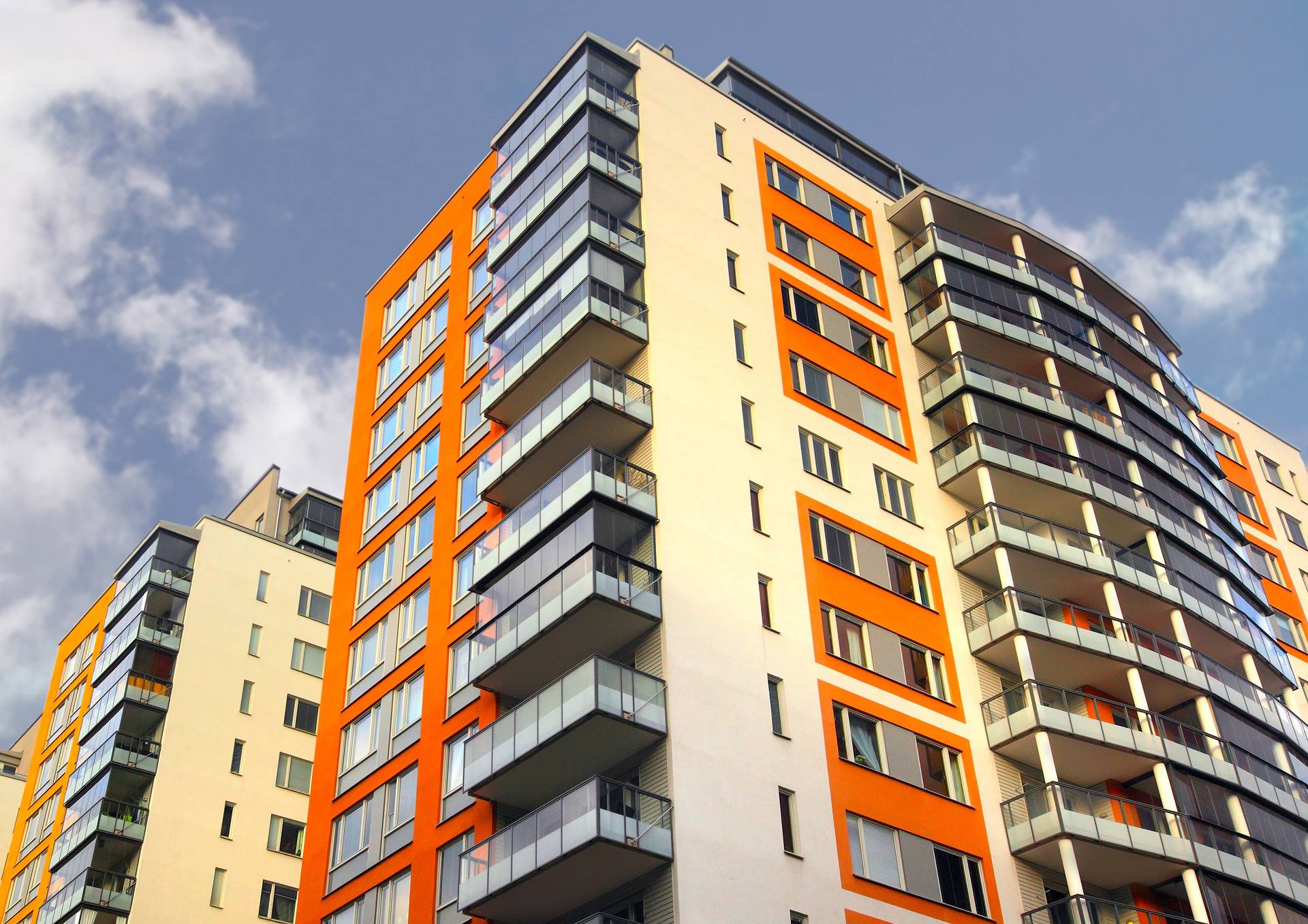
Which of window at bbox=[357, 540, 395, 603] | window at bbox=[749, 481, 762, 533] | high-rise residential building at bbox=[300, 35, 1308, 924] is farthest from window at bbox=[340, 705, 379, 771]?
window at bbox=[749, 481, 762, 533]

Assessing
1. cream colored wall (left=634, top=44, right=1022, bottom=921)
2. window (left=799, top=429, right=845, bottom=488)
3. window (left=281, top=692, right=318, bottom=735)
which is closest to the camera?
cream colored wall (left=634, top=44, right=1022, bottom=921)

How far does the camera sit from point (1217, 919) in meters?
38.2

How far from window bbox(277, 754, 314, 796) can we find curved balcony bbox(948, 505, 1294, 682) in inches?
1360

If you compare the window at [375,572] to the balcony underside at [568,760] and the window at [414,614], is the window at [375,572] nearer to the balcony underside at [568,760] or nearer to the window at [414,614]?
the window at [414,614]

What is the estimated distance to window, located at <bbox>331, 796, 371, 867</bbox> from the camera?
43531mm

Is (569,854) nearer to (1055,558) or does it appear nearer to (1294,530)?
(1055,558)

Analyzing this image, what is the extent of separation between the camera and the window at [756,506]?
131ft

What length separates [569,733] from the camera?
Result: 34344 millimetres

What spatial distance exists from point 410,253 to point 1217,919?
37923 mm

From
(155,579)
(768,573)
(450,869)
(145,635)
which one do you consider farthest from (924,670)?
(155,579)

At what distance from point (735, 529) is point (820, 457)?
5.57m

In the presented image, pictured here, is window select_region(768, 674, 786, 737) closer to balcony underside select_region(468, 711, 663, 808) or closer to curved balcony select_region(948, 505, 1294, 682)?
balcony underside select_region(468, 711, 663, 808)

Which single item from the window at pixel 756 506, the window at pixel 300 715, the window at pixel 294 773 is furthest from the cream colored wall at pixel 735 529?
the window at pixel 300 715

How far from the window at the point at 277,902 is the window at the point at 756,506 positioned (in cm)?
3204
